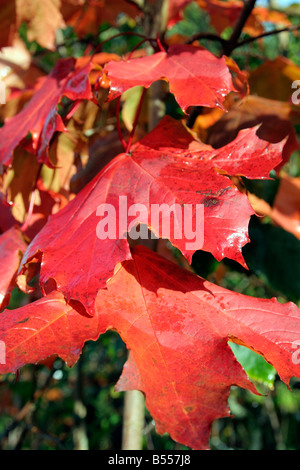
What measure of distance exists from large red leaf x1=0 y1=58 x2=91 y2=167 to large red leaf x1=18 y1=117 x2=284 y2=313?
0.11m

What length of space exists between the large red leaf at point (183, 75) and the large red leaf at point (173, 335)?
225mm

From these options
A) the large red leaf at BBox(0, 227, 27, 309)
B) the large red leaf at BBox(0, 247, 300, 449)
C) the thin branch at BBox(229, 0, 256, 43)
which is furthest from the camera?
the thin branch at BBox(229, 0, 256, 43)

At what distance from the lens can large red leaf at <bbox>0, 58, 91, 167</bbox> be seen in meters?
0.62

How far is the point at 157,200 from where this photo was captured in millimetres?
501

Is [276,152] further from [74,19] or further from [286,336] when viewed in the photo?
[74,19]

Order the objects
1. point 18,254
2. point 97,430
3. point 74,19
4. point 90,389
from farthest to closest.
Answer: point 90,389 < point 97,430 < point 74,19 < point 18,254

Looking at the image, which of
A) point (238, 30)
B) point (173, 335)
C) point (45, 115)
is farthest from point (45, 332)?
point (238, 30)

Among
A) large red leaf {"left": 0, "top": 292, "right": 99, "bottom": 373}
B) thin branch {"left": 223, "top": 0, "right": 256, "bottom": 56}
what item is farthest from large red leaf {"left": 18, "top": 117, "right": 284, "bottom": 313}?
thin branch {"left": 223, "top": 0, "right": 256, "bottom": 56}

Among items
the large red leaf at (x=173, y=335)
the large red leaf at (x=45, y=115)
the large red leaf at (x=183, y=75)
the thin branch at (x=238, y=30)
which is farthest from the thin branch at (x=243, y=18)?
the large red leaf at (x=173, y=335)

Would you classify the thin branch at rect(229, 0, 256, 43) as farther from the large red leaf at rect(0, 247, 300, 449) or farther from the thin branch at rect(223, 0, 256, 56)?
the large red leaf at rect(0, 247, 300, 449)

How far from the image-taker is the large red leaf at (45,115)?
24.5 inches

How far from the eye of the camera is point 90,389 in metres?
2.81
